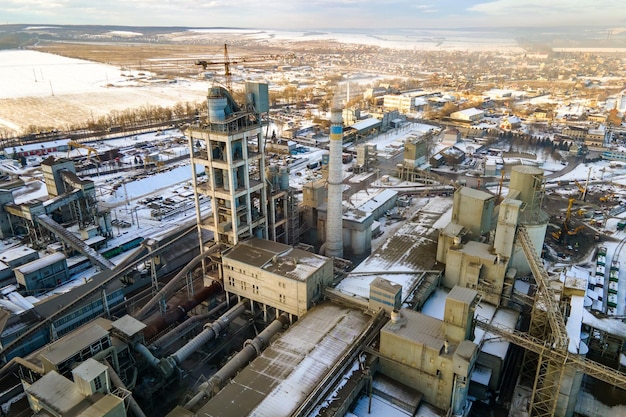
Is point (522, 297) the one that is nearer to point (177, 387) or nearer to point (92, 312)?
point (177, 387)

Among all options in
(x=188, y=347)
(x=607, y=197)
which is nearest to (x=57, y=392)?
(x=188, y=347)

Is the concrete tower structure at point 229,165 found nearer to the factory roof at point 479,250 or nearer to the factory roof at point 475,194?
the factory roof at point 479,250

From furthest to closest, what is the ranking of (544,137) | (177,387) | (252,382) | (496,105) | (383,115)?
1. (496,105)
2. (383,115)
3. (544,137)
4. (177,387)
5. (252,382)

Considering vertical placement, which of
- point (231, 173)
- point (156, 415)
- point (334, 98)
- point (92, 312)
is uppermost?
point (334, 98)

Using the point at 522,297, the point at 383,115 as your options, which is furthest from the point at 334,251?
the point at 383,115

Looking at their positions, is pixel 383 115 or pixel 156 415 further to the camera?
pixel 383 115

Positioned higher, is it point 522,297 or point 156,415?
point 522,297

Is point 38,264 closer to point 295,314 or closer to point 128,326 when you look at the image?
point 128,326
